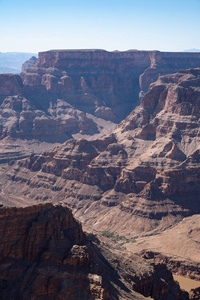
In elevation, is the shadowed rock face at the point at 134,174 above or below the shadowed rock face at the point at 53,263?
below

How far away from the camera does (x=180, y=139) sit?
584 feet

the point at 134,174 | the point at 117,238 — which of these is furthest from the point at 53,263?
the point at 134,174

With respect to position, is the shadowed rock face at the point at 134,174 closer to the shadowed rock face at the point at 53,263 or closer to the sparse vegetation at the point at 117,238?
the sparse vegetation at the point at 117,238

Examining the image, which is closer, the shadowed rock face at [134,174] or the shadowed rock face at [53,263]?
the shadowed rock face at [53,263]

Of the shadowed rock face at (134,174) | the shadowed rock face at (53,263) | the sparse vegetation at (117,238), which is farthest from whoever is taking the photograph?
the shadowed rock face at (134,174)

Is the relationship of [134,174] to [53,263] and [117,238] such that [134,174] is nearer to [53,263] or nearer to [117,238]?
[117,238]

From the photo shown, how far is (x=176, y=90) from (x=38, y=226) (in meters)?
130

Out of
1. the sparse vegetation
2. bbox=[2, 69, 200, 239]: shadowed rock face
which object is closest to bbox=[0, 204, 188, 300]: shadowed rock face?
the sparse vegetation

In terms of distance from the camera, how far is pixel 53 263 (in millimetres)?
68812

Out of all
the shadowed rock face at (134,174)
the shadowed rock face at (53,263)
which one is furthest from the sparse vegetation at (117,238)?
the shadowed rock face at (53,263)

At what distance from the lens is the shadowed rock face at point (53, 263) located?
217 ft

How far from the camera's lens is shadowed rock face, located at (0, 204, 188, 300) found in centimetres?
6606

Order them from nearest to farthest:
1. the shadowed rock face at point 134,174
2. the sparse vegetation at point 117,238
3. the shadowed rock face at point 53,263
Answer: the shadowed rock face at point 53,263 < the sparse vegetation at point 117,238 < the shadowed rock face at point 134,174

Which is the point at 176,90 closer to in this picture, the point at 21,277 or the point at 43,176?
the point at 43,176
